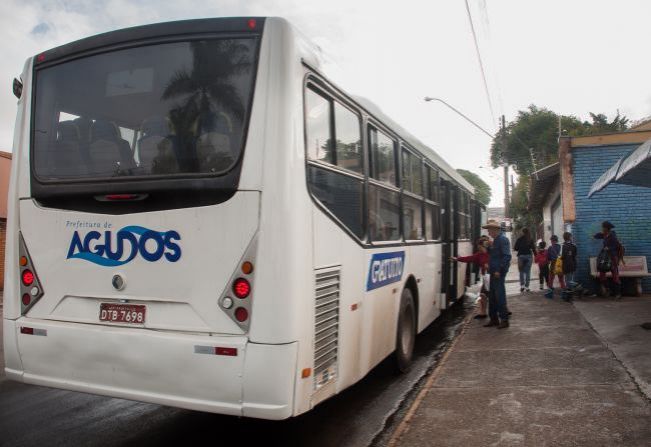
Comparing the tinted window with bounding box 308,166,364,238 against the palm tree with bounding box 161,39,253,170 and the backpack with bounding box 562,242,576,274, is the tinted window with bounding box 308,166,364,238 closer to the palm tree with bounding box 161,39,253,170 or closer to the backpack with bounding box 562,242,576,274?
the palm tree with bounding box 161,39,253,170

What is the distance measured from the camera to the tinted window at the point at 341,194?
3926 mm

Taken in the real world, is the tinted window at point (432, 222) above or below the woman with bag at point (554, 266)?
above

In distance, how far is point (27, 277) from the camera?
418cm

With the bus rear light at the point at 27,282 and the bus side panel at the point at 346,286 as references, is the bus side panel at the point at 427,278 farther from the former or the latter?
A: the bus rear light at the point at 27,282

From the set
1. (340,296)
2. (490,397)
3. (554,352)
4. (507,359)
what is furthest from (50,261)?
(554,352)

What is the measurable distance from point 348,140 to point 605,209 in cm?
1053

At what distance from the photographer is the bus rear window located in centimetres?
366

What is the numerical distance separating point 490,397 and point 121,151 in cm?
401

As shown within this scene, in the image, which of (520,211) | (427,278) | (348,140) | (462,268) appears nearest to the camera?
(348,140)

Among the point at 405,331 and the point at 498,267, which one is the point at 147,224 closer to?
the point at 405,331

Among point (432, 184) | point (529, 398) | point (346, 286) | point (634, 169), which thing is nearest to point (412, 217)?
point (432, 184)

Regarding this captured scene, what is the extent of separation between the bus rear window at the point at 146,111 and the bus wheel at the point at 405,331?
10.8 ft

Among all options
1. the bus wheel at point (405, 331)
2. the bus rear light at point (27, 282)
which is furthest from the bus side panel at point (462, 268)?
the bus rear light at point (27, 282)

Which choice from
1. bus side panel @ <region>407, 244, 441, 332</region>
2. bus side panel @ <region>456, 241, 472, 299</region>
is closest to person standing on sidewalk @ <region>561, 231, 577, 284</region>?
bus side panel @ <region>456, 241, 472, 299</region>
